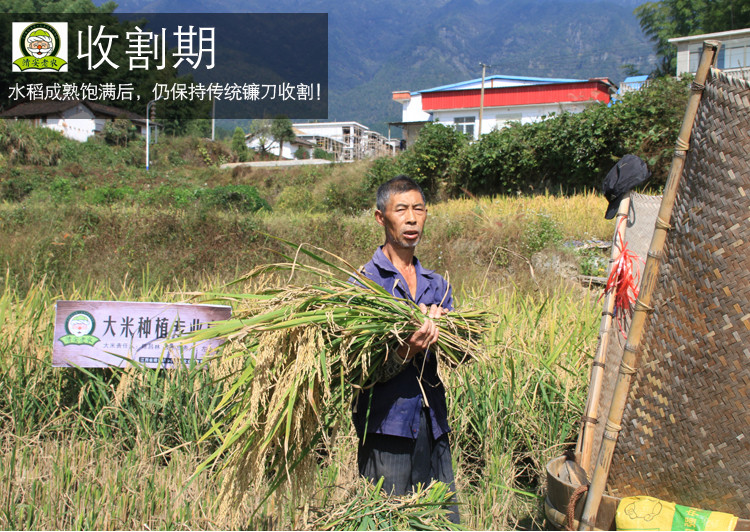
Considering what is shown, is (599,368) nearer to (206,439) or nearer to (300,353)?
(300,353)

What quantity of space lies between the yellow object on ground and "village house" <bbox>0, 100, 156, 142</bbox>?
3876 centimetres

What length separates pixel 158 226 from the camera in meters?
9.07

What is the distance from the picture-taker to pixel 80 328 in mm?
3094

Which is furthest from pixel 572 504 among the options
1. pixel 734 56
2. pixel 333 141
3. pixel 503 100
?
pixel 333 141

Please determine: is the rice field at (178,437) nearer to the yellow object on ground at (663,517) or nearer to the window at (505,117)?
the yellow object on ground at (663,517)

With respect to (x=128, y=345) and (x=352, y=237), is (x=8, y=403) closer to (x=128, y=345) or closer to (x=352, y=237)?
(x=128, y=345)

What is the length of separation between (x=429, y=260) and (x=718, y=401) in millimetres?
6380

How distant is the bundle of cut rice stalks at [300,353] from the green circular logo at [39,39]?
1997 cm

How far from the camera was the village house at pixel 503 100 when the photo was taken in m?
30.3

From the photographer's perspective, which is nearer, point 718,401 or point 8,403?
point 718,401

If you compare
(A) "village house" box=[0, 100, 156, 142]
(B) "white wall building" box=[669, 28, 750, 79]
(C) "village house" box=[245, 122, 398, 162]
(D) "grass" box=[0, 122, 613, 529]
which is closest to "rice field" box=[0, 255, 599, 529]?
(D) "grass" box=[0, 122, 613, 529]

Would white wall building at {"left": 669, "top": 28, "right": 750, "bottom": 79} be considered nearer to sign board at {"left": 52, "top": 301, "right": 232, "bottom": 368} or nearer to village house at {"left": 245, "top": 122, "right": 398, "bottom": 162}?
village house at {"left": 245, "top": 122, "right": 398, "bottom": 162}

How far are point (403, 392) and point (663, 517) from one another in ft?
2.78

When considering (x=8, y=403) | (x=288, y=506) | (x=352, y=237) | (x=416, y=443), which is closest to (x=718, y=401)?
(x=416, y=443)
